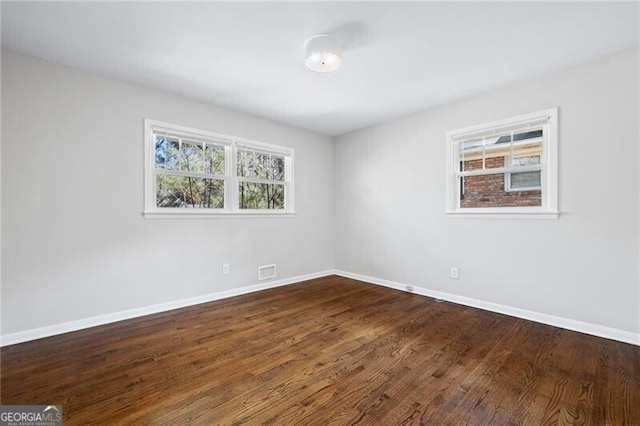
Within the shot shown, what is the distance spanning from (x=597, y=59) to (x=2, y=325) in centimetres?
567

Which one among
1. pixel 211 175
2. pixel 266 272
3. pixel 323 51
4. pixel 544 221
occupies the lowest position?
pixel 266 272

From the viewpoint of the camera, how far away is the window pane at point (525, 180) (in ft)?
9.77

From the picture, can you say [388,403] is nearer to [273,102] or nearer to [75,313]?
[75,313]

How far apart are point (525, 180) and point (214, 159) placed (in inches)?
145

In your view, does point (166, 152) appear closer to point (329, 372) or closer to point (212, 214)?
point (212, 214)

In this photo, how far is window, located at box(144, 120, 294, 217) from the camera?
3225 mm

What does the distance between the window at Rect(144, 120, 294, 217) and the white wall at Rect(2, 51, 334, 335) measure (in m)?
0.12

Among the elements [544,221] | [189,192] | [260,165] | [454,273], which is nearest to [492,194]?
[544,221]

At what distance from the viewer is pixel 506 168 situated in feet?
10.3

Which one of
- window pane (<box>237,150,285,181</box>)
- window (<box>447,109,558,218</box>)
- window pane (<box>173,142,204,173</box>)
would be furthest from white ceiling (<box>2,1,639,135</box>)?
window pane (<box>237,150,285,181</box>)

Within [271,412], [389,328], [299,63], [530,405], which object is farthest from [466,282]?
[299,63]

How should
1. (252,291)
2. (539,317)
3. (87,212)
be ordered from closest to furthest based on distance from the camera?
(87,212)
(539,317)
(252,291)

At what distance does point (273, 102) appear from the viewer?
3557 mm

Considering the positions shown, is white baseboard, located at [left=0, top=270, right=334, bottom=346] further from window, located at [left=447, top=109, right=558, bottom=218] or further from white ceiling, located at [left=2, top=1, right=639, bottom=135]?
window, located at [left=447, top=109, right=558, bottom=218]
